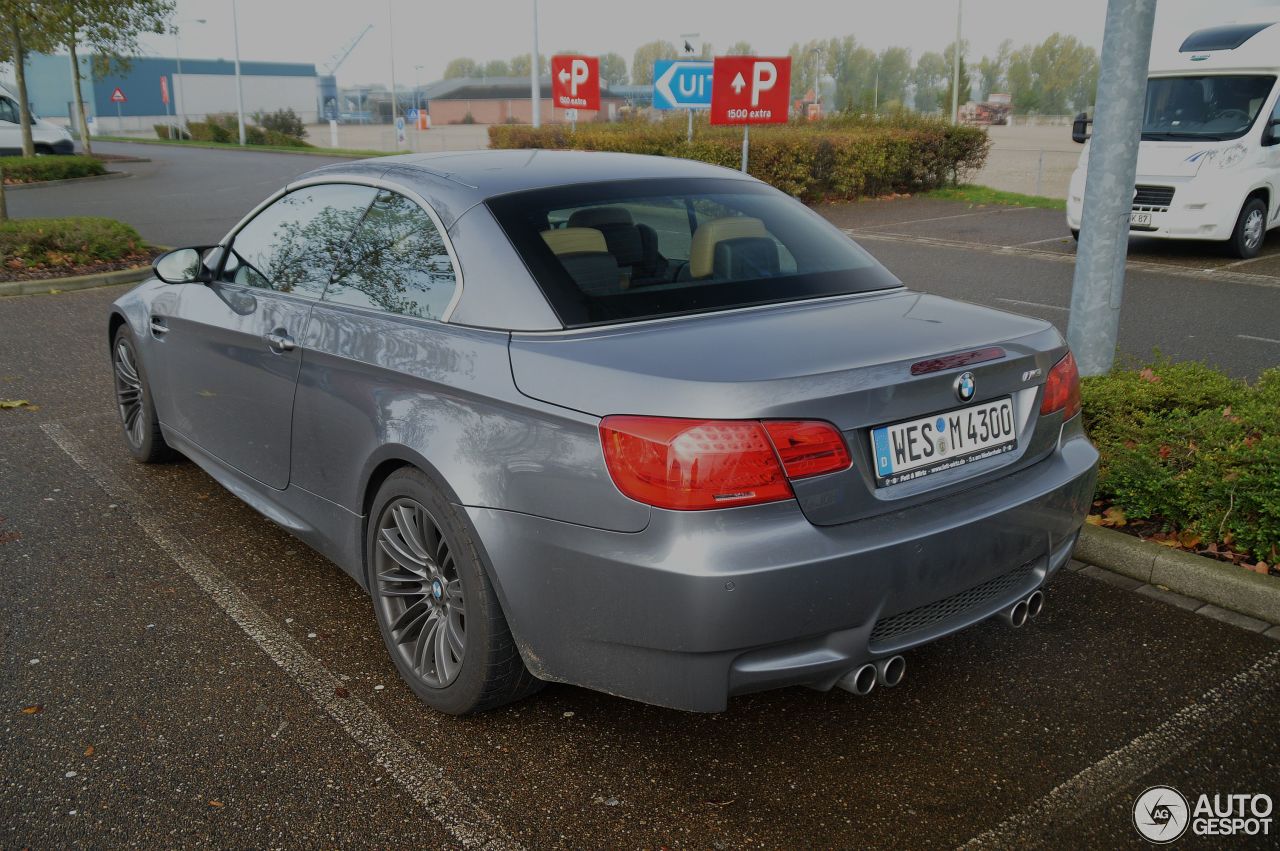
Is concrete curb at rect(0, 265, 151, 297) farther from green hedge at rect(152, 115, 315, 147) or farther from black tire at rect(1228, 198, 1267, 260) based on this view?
green hedge at rect(152, 115, 315, 147)

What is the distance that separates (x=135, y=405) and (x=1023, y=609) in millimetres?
4398

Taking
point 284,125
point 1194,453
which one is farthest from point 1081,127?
point 284,125

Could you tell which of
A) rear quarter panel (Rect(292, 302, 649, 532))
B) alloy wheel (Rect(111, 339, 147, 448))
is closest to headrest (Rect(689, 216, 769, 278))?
rear quarter panel (Rect(292, 302, 649, 532))

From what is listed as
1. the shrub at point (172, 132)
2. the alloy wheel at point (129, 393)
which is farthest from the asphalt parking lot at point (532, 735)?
the shrub at point (172, 132)

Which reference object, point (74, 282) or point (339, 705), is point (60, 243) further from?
point (339, 705)

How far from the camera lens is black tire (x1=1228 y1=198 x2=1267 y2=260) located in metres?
12.7

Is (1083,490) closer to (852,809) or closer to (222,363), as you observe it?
(852,809)

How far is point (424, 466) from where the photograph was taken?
311 cm

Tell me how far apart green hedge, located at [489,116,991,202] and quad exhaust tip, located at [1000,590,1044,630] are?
56.4 feet

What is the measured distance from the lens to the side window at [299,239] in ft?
12.9

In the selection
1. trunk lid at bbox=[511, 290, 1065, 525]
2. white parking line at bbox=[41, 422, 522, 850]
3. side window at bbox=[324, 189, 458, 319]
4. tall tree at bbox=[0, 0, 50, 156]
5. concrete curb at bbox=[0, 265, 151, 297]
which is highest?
tall tree at bbox=[0, 0, 50, 156]

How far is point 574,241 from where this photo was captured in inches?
130

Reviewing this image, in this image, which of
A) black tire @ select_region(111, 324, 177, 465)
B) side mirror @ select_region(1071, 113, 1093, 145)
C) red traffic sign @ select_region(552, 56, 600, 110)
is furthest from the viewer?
red traffic sign @ select_region(552, 56, 600, 110)

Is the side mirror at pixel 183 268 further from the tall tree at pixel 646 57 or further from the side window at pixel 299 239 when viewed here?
the tall tree at pixel 646 57
